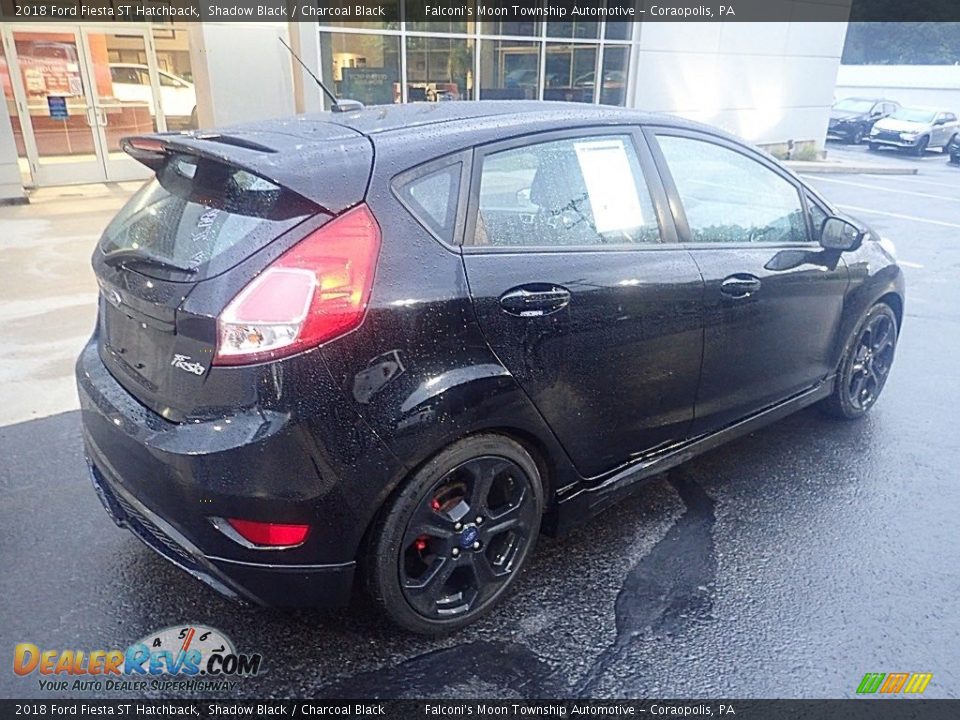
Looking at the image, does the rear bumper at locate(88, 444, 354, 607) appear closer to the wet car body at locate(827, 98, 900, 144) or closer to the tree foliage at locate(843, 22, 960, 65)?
the wet car body at locate(827, 98, 900, 144)

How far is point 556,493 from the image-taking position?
105 inches

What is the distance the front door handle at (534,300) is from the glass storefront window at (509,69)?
10928 millimetres

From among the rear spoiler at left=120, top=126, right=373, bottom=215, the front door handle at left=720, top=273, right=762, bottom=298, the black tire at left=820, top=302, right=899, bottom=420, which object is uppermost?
the rear spoiler at left=120, top=126, right=373, bottom=215

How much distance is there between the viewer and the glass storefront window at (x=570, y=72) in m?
13.5

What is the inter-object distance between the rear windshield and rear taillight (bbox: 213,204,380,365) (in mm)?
102

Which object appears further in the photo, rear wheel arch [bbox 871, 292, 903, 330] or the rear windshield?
rear wheel arch [bbox 871, 292, 903, 330]

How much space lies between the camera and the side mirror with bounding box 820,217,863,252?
340 centimetres

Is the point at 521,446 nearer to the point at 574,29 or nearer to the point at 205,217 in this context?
the point at 205,217

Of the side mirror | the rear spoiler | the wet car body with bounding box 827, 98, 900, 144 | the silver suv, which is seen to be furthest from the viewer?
the wet car body with bounding box 827, 98, 900, 144

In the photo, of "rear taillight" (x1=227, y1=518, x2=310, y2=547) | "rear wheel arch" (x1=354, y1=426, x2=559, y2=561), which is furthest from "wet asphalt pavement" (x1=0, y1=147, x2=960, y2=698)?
"rear taillight" (x1=227, y1=518, x2=310, y2=547)

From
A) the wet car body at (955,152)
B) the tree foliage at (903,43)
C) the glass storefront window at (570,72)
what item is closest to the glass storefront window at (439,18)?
the glass storefront window at (570,72)

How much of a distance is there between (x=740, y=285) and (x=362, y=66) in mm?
9554

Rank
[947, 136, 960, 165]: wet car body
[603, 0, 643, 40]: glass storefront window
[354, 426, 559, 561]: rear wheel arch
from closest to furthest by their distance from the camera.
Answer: [354, 426, 559, 561]: rear wheel arch < [603, 0, 643, 40]: glass storefront window < [947, 136, 960, 165]: wet car body

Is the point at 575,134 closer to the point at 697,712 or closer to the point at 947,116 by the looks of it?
the point at 697,712
